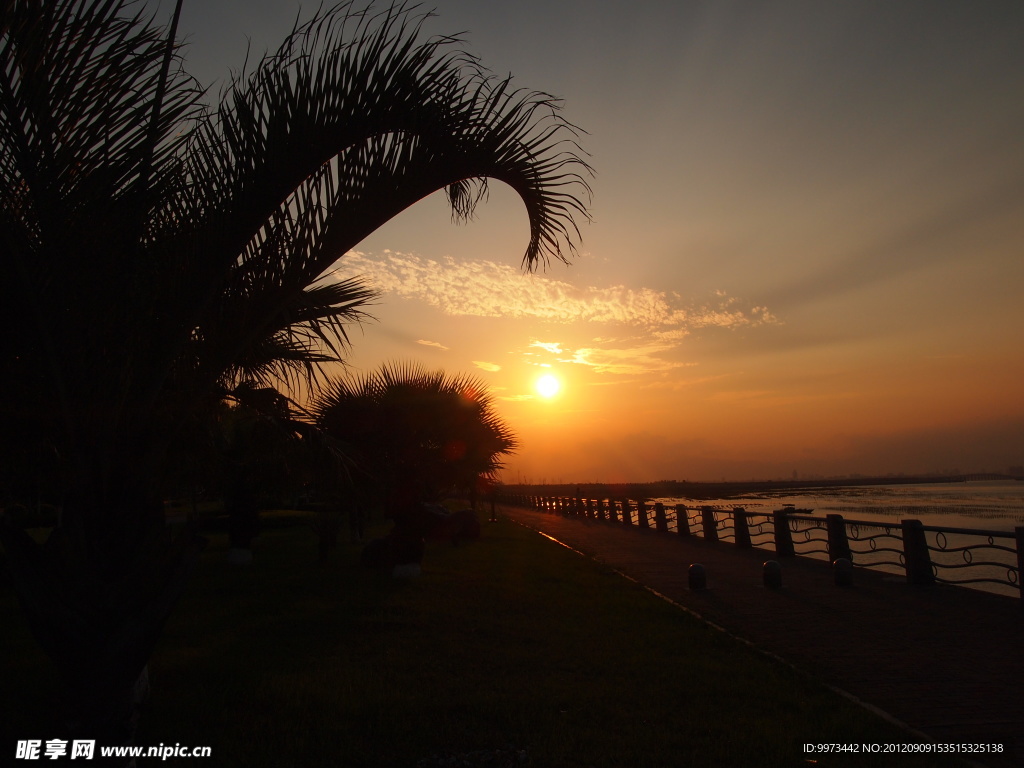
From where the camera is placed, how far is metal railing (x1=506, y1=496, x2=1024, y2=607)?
10602 mm

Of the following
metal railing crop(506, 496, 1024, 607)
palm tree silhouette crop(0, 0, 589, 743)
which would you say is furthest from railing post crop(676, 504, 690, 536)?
palm tree silhouette crop(0, 0, 589, 743)

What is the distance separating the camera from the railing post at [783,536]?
53.2 ft

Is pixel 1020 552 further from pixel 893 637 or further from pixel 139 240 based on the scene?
pixel 139 240

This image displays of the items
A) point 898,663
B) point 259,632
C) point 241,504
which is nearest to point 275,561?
point 241,504

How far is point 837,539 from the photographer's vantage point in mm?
13930

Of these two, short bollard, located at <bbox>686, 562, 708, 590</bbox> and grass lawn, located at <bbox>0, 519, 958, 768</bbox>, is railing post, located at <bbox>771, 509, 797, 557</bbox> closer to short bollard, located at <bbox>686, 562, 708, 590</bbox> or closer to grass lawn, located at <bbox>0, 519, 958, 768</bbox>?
short bollard, located at <bbox>686, 562, 708, 590</bbox>

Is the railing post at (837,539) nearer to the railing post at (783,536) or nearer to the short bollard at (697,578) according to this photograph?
the railing post at (783,536)

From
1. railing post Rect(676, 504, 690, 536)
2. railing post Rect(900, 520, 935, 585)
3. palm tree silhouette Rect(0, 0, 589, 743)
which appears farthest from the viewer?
railing post Rect(676, 504, 690, 536)

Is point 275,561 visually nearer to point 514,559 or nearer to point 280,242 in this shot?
point 514,559

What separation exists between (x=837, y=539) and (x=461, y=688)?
10.6m

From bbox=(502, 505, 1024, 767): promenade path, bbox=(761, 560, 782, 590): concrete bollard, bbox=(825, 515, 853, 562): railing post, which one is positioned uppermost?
bbox=(825, 515, 853, 562): railing post

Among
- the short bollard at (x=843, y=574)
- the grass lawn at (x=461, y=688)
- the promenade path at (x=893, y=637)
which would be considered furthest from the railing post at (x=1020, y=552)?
the grass lawn at (x=461, y=688)

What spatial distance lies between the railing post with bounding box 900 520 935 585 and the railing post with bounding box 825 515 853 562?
2.28 m

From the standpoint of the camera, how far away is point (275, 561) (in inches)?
620
